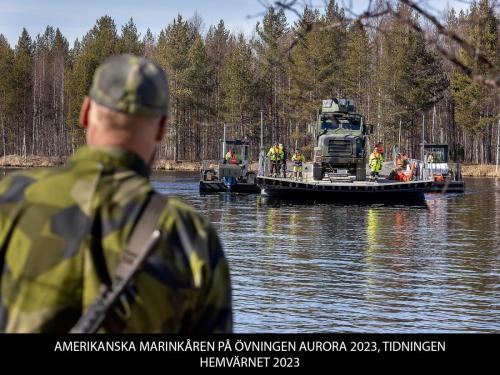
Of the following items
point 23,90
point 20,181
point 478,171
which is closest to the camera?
point 20,181

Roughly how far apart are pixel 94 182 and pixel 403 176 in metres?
45.9

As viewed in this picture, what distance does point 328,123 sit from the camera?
46500mm

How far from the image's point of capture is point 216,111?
106m

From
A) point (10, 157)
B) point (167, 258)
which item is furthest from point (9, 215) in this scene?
point (10, 157)

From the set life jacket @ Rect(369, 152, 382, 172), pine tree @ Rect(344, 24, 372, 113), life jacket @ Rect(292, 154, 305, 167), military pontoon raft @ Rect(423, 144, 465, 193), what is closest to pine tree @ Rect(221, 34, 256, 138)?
pine tree @ Rect(344, 24, 372, 113)

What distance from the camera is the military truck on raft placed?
45938 mm

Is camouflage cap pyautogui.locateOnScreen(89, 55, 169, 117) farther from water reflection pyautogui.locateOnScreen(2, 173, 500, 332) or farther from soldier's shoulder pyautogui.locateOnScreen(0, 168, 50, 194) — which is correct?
water reflection pyautogui.locateOnScreen(2, 173, 500, 332)

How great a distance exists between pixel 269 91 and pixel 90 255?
337 feet

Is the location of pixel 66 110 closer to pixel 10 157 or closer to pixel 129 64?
pixel 10 157

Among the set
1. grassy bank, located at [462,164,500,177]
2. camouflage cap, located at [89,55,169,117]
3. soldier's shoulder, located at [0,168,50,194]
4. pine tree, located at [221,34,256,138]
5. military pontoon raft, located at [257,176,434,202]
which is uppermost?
pine tree, located at [221,34,256,138]

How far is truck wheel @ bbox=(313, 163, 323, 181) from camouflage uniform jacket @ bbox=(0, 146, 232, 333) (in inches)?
1742

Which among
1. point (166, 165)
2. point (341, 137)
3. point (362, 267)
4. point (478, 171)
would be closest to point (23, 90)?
point (166, 165)

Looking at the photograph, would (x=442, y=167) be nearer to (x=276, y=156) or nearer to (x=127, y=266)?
(x=276, y=156)

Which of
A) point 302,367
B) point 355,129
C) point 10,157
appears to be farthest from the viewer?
point 10,157
